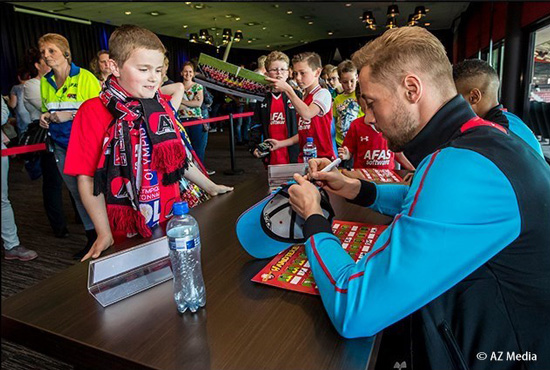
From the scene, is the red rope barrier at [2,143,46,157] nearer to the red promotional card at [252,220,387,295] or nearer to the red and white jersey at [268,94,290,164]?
the red and white jersey at [268,94,290,164]

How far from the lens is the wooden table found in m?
0.67

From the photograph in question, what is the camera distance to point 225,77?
1.97 metres

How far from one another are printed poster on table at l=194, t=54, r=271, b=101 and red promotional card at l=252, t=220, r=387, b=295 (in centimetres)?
108

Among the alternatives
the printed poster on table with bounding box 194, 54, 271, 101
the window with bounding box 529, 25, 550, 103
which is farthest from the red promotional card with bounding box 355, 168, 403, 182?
the window with bounding box 529, 25, 550, 103

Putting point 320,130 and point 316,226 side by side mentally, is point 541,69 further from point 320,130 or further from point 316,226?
point 316,226

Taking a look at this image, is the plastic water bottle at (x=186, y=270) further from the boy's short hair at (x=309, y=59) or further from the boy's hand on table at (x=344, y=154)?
the boy's short hair at (x=309, y=59)

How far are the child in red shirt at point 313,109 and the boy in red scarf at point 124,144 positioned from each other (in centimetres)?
113

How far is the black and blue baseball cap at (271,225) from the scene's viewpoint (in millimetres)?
1008

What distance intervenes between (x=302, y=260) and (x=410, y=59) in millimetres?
561

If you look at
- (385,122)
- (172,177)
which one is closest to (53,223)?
(172,177)

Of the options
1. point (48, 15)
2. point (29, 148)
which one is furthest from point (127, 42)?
point (48, 15)

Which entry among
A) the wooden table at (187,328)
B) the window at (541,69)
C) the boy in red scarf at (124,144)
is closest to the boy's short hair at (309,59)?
the boy in red scarf at (124,144)

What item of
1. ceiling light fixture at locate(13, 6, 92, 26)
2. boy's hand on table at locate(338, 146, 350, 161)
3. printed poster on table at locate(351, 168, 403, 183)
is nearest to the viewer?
printed poster on table at locate(351, 168, 403, 183)

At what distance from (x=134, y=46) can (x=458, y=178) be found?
1.16 meters
